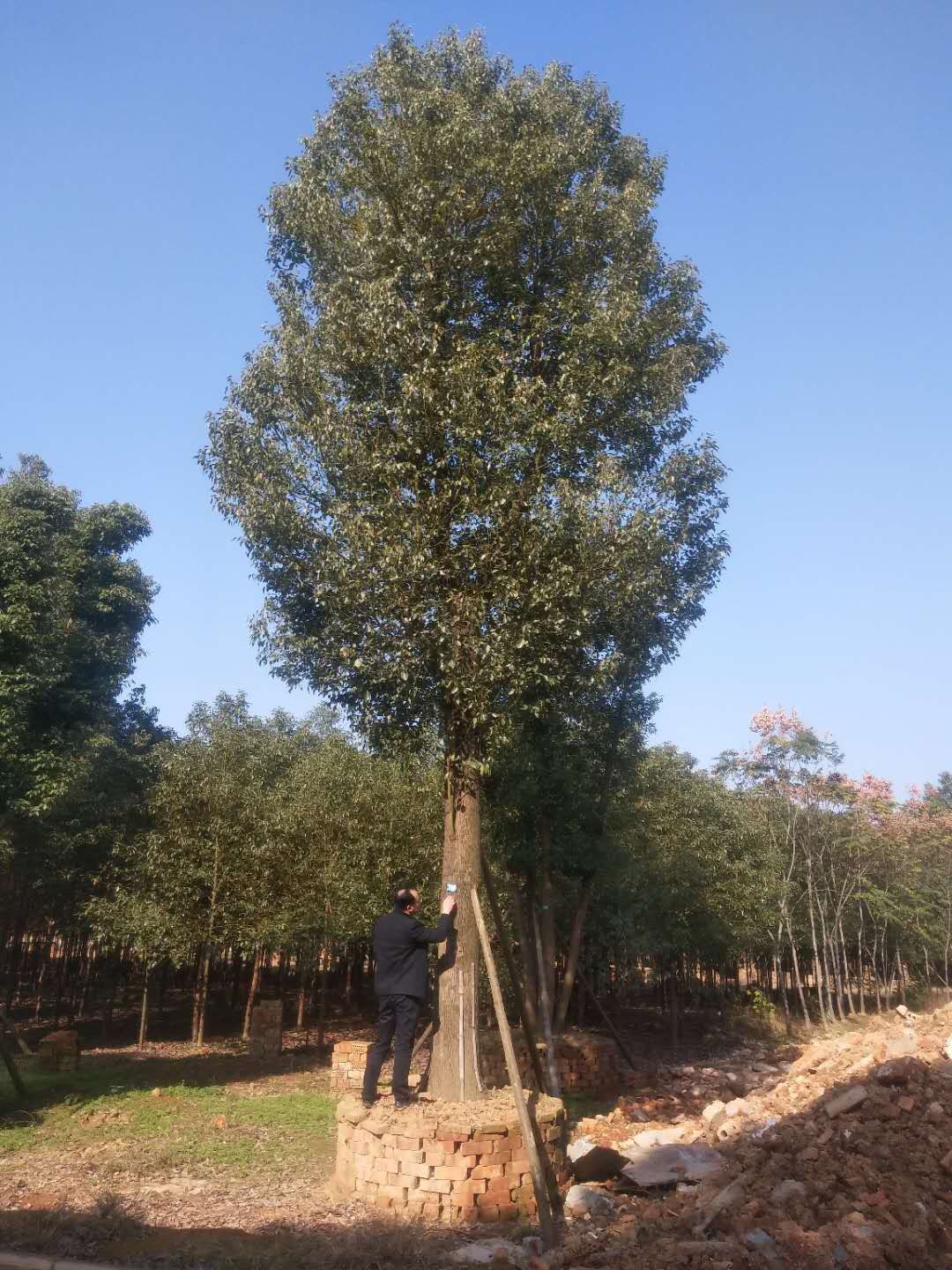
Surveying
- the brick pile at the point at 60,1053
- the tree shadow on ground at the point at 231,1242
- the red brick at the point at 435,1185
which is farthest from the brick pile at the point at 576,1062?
the brick pile at the point at 60,1053

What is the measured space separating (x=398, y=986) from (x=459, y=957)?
40.9 inches

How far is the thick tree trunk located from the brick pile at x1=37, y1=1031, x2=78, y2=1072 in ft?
44.3

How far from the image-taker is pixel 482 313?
40.0 ft

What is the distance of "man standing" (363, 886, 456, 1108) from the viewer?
356 inches

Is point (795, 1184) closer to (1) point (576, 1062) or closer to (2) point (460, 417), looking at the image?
(2) point (460, 417)

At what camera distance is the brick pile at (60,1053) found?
19297 millimetres

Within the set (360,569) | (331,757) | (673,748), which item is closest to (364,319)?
(360,569)

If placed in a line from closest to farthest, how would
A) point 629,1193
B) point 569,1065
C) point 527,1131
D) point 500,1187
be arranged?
point 527,1131, point 500,1187, point 629,1193, point 569,1065

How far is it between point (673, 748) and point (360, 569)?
1282 inches

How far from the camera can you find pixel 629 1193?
28.8 feet

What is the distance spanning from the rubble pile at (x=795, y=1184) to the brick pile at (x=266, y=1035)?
12.4m

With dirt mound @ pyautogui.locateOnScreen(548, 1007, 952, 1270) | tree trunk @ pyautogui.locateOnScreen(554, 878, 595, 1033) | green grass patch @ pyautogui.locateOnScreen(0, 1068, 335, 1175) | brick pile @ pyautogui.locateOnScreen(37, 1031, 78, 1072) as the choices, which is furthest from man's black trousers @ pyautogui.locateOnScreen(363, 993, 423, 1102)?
brick pile @ pyautogui.locateOnScreen(37, 1031, 78, 1072)

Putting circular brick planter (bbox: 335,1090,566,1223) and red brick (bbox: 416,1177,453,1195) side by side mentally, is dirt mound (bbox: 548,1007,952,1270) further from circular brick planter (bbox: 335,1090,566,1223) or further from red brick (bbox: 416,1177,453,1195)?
red brick (bbox: 416,1177,453,1195)

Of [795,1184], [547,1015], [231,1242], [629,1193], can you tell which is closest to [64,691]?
[547,1015]
